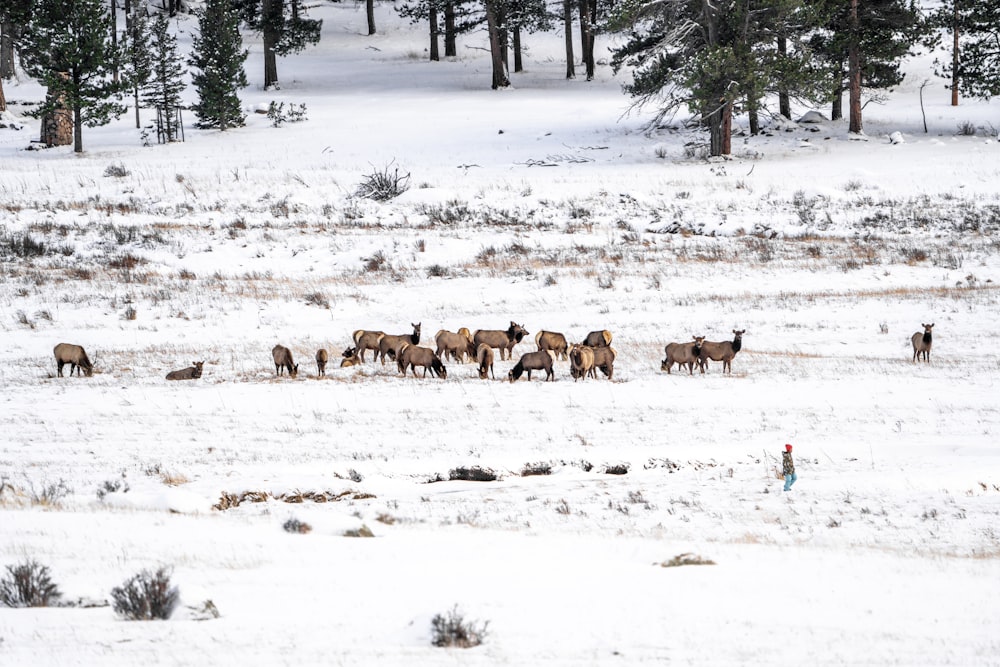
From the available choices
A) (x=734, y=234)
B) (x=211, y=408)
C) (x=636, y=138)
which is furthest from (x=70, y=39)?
(x=211, y=408)

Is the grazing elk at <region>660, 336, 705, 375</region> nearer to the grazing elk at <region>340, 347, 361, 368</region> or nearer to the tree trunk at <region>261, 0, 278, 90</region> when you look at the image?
the grazing elk at <region>340, 347, 361, 368</region>

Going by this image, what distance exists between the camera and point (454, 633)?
585 centimetres

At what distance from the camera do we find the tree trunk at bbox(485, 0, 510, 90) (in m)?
56.6

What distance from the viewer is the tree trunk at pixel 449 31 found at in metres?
61.8

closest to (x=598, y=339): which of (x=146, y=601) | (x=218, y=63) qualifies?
(x=146, y=601)

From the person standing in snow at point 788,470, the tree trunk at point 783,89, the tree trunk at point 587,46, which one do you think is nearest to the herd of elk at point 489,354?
the person standing in snow at point 788,470

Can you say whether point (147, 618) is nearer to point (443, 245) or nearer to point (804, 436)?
point (804, 436)

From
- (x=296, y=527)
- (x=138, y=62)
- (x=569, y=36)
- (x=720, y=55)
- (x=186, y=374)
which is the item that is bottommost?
(x=296, y=527)

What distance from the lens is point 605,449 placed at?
1207 cm

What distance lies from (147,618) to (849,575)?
5.37m

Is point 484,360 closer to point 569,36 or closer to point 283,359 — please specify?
point 283,359

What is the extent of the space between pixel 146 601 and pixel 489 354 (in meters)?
10.7

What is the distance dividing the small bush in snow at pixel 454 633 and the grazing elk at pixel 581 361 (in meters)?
10.3

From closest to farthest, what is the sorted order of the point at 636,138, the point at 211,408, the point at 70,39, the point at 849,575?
the point at 849,575, the point at 211,408, the point at 70,39, the point at 636,138
